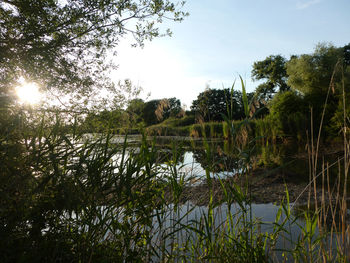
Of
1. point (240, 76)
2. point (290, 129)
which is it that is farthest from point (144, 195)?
point (290, 129)

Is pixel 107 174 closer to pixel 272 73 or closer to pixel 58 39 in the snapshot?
pixel 58 39

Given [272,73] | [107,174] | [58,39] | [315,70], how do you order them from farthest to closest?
[272,73], [315,70], [58,39], [107,174]

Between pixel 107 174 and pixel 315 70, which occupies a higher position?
pixel 315 70

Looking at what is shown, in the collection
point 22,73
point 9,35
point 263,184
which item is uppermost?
point 9,35

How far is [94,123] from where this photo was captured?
4113mm

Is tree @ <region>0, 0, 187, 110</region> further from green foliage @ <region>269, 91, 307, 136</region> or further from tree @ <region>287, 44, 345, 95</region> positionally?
tree @ <region>287, 44, 345, 95</region>

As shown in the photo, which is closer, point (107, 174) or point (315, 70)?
point (107, 174)

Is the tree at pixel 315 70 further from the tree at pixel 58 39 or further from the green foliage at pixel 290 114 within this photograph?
the tree at pixel 58 39

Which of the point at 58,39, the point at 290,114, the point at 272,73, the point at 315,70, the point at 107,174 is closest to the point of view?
the point at 107,174

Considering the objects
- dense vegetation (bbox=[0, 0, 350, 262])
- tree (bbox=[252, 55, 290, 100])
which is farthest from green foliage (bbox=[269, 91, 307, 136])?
tree (bbox=[252, 55, 290, 100])

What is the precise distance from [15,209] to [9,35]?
4.11 metres

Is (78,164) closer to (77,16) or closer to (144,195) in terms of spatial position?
(144,195)

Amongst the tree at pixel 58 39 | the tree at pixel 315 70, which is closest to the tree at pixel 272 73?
the tree at pixel 315 70

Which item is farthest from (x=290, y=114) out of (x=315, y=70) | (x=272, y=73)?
(x=272, y=73)
